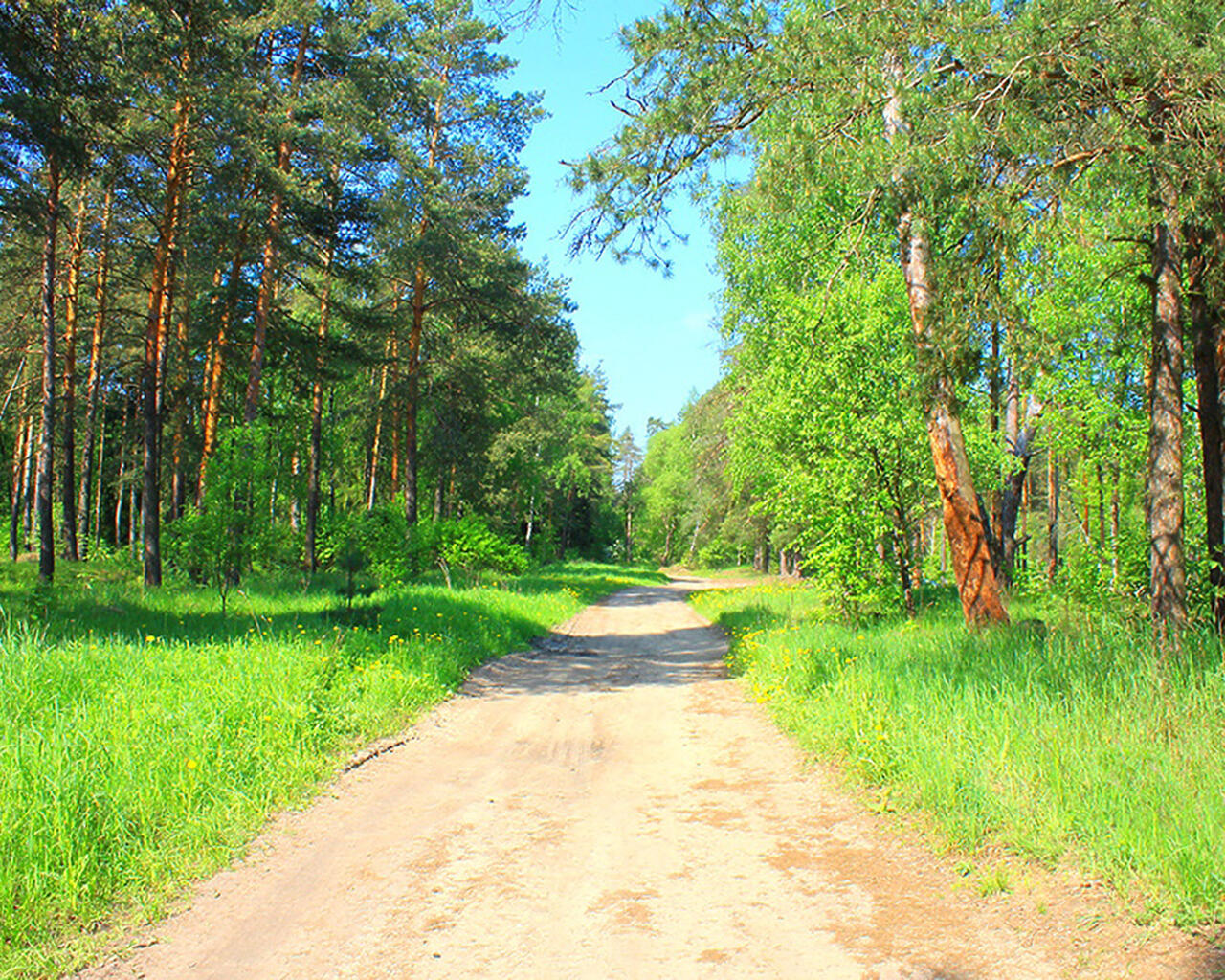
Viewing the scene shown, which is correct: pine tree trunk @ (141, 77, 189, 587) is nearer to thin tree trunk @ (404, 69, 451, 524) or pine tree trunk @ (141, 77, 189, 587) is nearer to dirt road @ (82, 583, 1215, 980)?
thin tree trunk @ (404, 69, 451, 524)

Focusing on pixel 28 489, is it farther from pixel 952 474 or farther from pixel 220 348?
pixel 952 474

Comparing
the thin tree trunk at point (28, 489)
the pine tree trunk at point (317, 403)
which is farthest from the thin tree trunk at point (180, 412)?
the thin tree trunk at point (28, 489)

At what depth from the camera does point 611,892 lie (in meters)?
4.09

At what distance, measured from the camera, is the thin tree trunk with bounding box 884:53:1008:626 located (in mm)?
9352

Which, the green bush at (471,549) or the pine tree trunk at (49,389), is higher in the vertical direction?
the pine tree trunk at (49,389)

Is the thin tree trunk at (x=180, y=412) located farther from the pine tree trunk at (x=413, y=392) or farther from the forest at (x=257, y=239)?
the pine tree trunk at (x=413, y=392)

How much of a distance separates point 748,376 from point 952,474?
10599 millimetres

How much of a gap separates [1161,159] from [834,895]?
22.5 feet

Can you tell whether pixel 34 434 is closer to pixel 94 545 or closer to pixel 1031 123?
pixel 94 545

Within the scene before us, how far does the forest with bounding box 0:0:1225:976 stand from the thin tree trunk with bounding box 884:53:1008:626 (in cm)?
5

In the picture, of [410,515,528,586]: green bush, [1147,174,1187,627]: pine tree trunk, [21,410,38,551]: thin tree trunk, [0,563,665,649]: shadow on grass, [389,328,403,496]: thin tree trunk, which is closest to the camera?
[1147,174,1187,627]: pine tree trunk

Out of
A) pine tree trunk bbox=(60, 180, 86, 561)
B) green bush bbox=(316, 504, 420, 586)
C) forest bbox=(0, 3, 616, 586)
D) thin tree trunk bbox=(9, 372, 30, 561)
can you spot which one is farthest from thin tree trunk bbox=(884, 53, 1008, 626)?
thin tree trunk bbox=(9, 372, 30, 561)

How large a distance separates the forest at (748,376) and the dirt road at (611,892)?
0.35 m

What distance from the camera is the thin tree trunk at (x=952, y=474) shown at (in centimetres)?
→ 935
